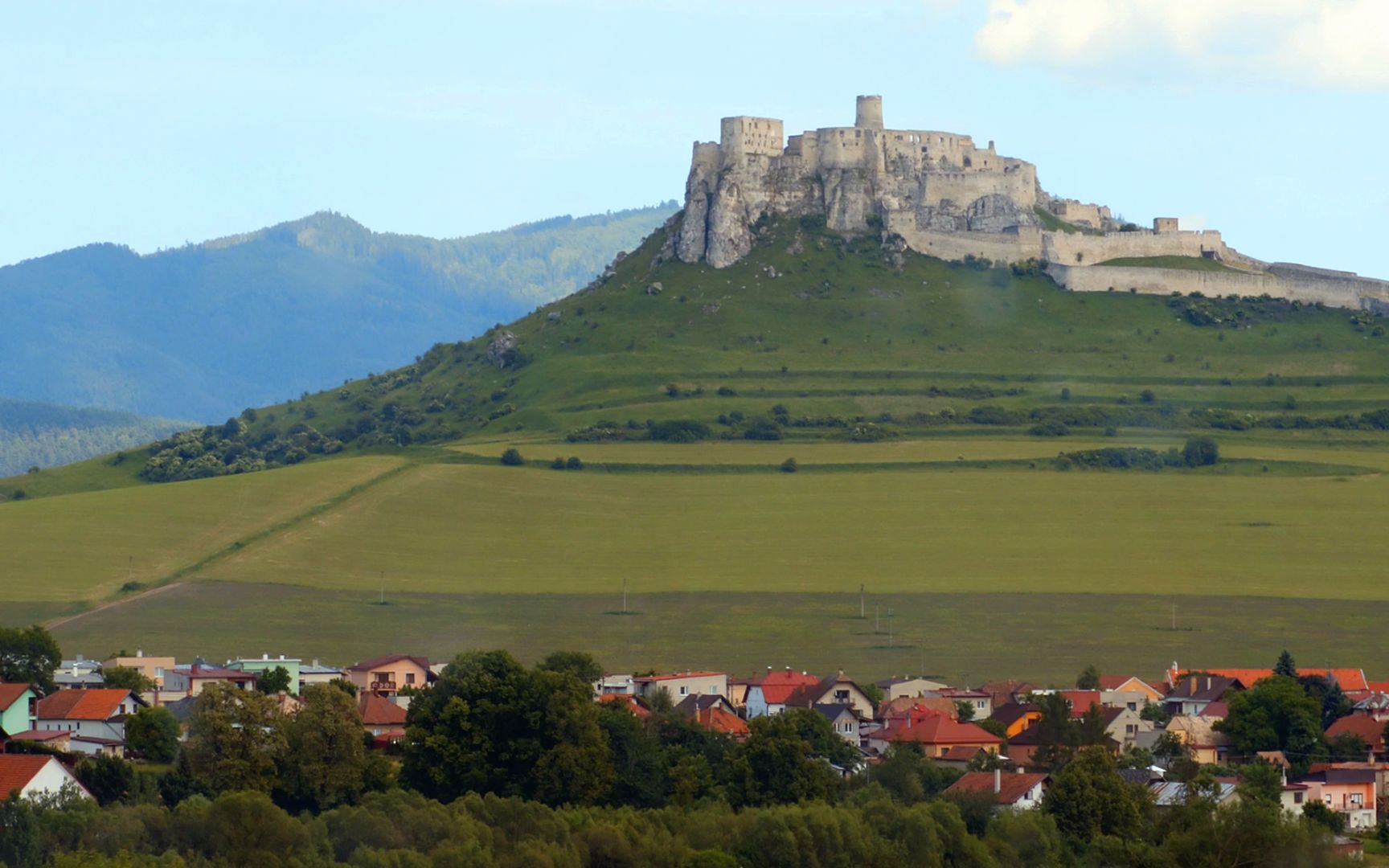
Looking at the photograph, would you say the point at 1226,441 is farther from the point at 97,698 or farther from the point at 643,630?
the point at 97,698

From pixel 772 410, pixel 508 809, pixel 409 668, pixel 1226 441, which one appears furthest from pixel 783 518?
pixel 508 809

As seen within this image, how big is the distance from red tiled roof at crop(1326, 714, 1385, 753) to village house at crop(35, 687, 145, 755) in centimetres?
3382

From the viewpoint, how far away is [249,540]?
11731cm

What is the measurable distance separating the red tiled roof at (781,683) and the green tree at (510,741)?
1542cm

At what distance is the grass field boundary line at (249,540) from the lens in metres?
104

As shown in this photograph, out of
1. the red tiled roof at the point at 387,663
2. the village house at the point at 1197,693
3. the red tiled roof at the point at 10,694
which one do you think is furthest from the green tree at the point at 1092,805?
the red tiled roof at the point at 387,663

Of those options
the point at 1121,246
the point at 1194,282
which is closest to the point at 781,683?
the point at 1194,282

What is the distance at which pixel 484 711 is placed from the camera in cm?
6288

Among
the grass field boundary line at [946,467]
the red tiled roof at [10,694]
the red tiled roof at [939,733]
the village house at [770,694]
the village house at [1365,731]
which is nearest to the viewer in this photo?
the red tiled roof at [10,694]

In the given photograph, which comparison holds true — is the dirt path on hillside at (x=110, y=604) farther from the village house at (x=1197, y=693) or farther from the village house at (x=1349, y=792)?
the village house at (x=1349, y=792)

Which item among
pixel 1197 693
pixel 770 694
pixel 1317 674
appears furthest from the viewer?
Result: pixel 1317 674

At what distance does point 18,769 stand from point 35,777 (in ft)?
1.79

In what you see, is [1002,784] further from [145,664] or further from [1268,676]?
[145,664]

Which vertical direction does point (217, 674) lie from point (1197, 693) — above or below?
above
